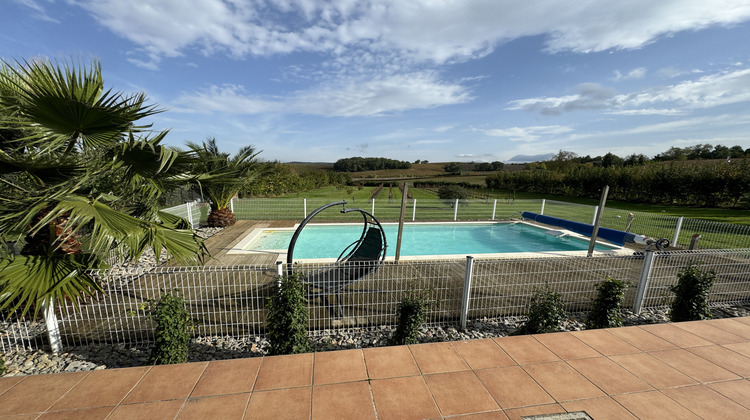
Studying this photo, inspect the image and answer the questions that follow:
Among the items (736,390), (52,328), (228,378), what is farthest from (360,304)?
(736,390)

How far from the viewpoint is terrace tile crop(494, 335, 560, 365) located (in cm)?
225

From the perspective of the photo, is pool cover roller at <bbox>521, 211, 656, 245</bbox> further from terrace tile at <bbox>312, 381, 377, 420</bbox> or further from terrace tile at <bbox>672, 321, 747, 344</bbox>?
terrace tile at <bbox>312, 381, 377, 420</bbox>

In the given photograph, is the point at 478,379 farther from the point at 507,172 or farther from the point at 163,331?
the point at 507,172

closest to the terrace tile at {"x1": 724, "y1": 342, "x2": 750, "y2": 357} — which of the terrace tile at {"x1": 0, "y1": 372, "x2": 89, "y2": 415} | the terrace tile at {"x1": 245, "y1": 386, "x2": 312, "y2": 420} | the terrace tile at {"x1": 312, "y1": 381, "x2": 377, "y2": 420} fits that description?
the terrace tile at {"x1": 312, "y1": 381, "x2": 377, "y2": 420}

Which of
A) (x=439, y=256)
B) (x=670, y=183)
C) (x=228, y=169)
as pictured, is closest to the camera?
(x=439, y=256)

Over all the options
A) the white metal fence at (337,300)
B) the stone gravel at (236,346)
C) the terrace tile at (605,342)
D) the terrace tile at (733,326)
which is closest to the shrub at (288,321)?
the white metal fence at (337,300)

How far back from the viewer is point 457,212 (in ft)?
A: 36.0

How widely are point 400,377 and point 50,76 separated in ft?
12.4

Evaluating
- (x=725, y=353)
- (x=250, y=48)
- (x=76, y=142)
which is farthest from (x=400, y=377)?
(x=250, y=48)

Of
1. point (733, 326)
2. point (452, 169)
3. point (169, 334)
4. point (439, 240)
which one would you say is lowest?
point (439, 240)

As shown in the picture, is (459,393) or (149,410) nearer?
(149,410)

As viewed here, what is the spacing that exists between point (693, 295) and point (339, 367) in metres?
4.17

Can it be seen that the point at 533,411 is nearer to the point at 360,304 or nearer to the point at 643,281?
the point at 360,304

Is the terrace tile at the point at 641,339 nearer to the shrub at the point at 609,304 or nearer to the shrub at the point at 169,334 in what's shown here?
the shrub at the point at 609,304
